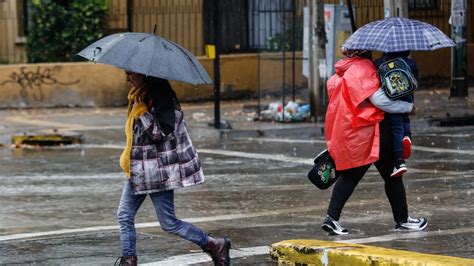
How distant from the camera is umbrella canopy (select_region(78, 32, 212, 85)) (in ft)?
24.3

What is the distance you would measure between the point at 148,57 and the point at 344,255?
1.92 meters

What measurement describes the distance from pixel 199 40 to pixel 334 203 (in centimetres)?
1725

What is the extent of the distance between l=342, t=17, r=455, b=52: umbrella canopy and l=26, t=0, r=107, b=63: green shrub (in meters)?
16.2

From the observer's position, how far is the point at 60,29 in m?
25.1

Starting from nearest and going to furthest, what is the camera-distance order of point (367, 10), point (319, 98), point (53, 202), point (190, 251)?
point (190, 251), point (53, 202), point (319, 98), point (367, 10)

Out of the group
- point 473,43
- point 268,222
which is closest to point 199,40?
point 473,43

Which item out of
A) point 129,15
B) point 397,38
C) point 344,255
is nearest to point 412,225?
point 397,38

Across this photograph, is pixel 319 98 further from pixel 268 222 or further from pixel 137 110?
pixel 137 110

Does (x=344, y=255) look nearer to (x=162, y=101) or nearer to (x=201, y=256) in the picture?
(x=201, y=256)

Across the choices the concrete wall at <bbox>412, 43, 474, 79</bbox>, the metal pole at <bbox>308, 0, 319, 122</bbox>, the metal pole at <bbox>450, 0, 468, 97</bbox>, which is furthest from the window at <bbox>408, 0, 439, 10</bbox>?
the metal pole at <bbox>308, 0, 319, 122</bbox>

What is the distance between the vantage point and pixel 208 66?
24906 millimetres

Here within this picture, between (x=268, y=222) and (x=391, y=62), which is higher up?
(x=391, y=62)

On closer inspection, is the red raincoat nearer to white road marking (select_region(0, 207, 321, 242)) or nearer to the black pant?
the black pant

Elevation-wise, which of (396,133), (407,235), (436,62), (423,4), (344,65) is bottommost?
(407,235)
